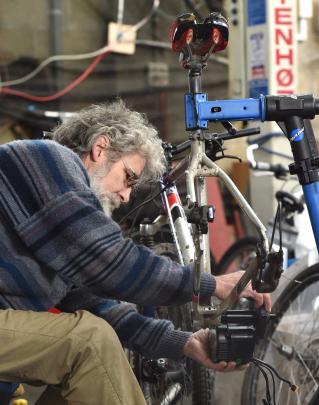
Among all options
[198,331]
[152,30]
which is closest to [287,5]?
[152,30]

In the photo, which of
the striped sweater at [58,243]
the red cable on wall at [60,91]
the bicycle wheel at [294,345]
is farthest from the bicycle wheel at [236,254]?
the striped sweater at [58,243]

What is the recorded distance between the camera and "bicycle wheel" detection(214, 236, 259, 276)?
6.03m

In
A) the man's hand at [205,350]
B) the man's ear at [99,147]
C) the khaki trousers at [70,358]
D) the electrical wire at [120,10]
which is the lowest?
the man's hand at [205,350]

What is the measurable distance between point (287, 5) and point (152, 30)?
→ 7.97ft

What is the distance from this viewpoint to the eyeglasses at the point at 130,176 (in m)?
3.06

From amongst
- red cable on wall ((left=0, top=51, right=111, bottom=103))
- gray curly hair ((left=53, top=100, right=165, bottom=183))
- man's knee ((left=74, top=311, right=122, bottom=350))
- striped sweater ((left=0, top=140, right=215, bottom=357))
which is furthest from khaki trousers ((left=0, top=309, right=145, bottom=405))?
red cable on wall ((left=0, top=51, right=111, bottom=103))

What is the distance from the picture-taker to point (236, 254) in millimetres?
6078

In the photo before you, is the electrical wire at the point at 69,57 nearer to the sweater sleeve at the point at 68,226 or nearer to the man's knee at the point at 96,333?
the sweater sleeve at the point at 68,226

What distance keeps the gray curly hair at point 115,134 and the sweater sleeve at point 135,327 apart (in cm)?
48

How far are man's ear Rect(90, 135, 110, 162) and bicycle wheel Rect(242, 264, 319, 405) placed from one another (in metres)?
1.14

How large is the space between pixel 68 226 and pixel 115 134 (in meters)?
0.54

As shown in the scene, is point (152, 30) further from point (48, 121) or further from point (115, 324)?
point (115, 324)

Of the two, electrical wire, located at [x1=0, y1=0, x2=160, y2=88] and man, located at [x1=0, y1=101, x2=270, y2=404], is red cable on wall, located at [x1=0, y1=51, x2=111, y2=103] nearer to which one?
electrical wire, located at [x1=0, y1=0, x2=160, y2=88]

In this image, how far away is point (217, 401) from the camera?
3727 mm
